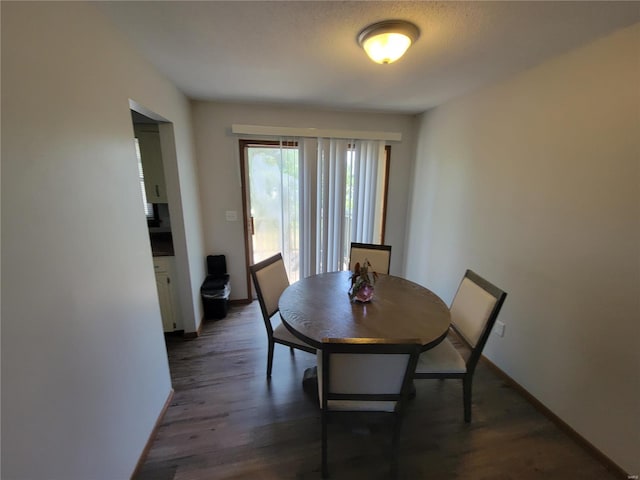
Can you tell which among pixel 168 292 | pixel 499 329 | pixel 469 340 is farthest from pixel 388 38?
pixel 168 292

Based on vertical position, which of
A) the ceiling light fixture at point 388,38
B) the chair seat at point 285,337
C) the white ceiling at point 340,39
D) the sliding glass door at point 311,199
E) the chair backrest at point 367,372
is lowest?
the chair seat at point 285,337

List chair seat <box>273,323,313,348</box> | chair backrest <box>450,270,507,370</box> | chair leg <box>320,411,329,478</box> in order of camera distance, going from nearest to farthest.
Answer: chair leg <box>320,411,329,478</box>, chair backrest <box>450,270,507,370</box>, chair seat <box>273,323,313,348</box>

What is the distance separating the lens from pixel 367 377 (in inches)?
47.7

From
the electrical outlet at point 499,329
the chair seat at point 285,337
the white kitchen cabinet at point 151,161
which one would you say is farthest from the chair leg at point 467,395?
the white kitchen cabinet at point 151,161

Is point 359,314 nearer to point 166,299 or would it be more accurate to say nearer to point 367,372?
point 367,372

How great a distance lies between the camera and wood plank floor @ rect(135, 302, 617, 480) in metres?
1.42

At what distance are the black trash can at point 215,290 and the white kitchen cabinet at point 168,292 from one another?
32 centimetres

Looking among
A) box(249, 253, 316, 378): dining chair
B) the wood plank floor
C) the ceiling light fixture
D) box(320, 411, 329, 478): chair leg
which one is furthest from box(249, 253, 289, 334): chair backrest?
the ceiling light fixture

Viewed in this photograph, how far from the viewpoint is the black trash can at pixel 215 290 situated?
2.79m

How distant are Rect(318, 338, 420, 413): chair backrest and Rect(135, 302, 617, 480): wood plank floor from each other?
0.43m

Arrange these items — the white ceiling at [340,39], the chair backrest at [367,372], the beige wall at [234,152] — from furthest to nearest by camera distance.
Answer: the beige wall at [234,152], the white ceiling at [340,39], the chair backrest at [367,372]

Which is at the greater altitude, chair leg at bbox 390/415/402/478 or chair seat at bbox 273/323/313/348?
chair seat at bbox 273/323/313/348

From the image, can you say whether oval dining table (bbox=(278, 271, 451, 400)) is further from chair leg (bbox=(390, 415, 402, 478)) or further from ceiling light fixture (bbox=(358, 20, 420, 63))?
ceiling light fixture (bbox=(358, 20, 420, 63))

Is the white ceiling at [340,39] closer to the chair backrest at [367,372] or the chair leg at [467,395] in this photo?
the chair backrest at [367,372]
